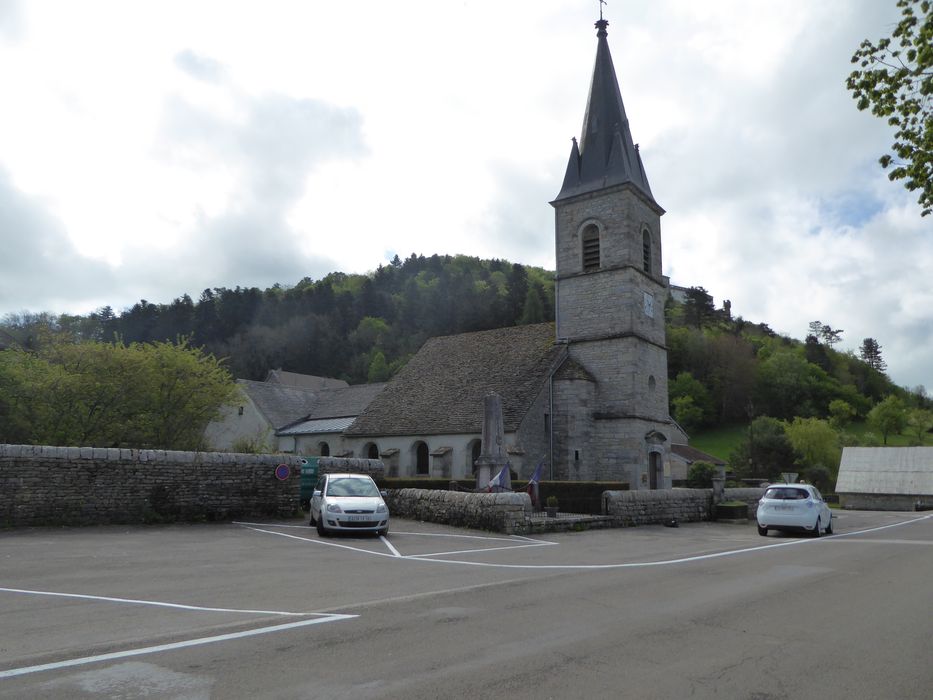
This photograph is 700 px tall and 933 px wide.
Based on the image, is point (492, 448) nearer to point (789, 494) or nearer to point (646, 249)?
point (789, 494)

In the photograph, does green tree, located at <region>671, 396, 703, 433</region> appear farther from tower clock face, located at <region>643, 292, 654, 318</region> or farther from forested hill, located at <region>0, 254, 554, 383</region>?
tower clock face, located at <region>643, 292, 654, 318</region>

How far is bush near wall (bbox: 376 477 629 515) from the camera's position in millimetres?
21734

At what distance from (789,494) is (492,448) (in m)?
8.53

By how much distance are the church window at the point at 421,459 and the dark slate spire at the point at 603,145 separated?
14330 millimetres

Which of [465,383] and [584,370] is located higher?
[584,370]

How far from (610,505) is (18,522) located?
50.2 ft

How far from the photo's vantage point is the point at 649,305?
107 ft

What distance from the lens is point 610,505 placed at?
20219mm

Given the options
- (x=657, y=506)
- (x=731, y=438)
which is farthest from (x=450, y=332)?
(x=657, y=506)

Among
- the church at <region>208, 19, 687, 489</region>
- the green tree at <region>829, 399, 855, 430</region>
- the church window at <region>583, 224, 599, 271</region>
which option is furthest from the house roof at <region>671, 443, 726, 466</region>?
the green tree at <region>829, 399, 855, 430</region>

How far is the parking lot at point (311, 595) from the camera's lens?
4941 millimetres

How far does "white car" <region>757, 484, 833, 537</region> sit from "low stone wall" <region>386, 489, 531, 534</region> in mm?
6746

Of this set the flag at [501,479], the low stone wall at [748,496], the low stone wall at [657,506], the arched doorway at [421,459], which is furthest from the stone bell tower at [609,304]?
the flag at [501,479]

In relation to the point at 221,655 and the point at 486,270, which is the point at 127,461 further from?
the point at 486,270
